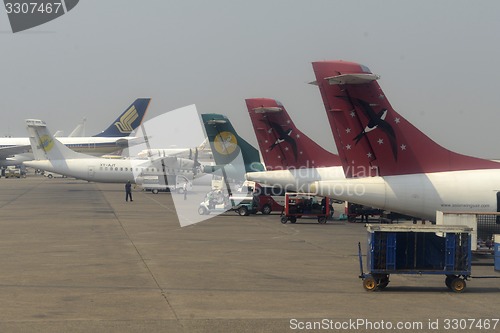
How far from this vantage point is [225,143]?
5069 centimetres

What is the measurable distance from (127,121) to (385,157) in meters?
103

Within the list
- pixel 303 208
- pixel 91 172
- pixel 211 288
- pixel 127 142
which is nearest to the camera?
pixel 211 288

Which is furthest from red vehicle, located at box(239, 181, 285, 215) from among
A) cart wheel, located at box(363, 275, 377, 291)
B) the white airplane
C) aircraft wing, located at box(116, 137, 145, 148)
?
aircraft wing, located at box(116, 137, 145, 148)

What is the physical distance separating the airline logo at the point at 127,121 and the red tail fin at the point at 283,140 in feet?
268

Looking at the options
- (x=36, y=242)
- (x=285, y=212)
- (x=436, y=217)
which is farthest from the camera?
(x=285, y=212)

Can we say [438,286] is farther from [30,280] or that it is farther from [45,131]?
[45,131]

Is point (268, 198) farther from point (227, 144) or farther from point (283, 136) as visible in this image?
point (283, 136)

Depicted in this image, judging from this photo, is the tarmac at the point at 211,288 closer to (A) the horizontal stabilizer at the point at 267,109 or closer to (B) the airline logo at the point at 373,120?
(B) the airline logo at the point at 373,120

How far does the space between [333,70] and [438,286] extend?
26.7ft

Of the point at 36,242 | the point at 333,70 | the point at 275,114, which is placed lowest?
the point at 36,242

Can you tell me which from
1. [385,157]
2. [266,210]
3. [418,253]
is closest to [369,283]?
[418,253]

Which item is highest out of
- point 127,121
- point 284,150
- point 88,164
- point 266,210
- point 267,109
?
point 267,109

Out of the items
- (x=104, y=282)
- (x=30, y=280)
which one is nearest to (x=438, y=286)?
(x=104, y=282)

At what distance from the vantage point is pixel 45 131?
79125mm
